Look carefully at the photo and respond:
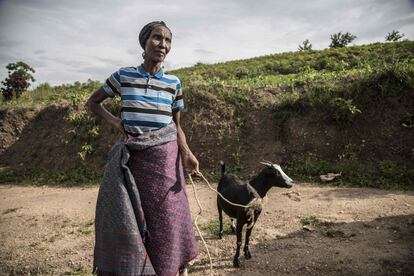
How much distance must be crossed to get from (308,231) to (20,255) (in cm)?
494

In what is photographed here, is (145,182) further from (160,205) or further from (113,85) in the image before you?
(113,85)

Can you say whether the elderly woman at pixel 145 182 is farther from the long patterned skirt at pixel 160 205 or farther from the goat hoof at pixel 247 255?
the goat hoof at pixel 247 255

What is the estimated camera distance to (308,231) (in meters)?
4.96

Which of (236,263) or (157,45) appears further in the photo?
(236,263)

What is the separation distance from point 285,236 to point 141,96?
375 cm

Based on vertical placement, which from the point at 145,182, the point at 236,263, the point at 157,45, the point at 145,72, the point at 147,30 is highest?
the point at 147,30

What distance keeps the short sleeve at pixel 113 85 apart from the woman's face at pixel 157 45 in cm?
33

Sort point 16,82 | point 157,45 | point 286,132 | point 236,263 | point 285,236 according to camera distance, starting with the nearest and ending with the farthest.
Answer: point 157,45, point 236,263, point 285,236, point 286,132, point 16,82

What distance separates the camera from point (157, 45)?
2.47 m

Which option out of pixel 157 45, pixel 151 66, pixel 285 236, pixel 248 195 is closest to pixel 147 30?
pixel 157 45

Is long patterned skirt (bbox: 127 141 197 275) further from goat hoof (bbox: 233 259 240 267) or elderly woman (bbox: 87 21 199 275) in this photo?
goat hoof (bbox: 233 259 240 267)

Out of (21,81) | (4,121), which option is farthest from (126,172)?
(21,81)

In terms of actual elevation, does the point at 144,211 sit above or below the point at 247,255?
above

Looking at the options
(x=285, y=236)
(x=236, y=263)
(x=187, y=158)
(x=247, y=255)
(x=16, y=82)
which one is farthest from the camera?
(x=16, y=82)
